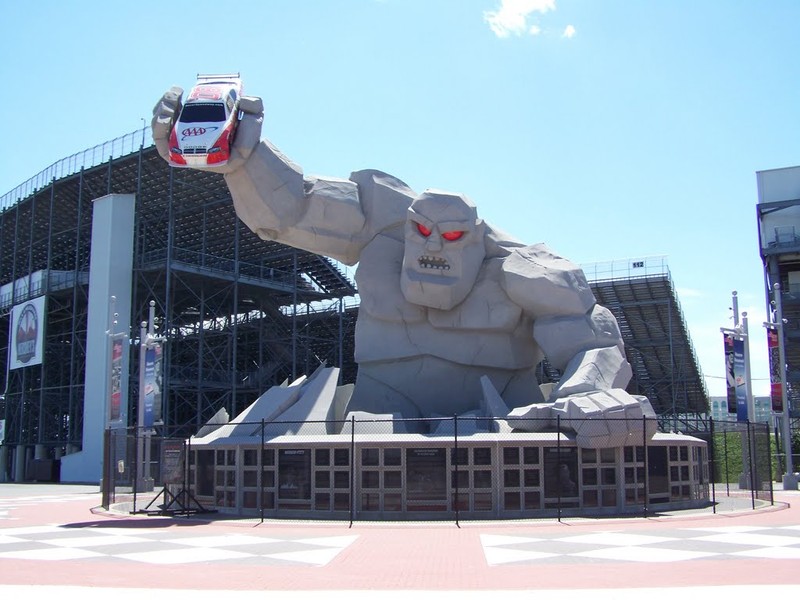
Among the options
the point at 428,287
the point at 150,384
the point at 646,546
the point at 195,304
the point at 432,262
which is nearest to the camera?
the point at 646,546

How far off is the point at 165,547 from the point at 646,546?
701 cm

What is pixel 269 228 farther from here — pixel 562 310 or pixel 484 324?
pixel 562 310

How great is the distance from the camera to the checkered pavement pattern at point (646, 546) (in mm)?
11133

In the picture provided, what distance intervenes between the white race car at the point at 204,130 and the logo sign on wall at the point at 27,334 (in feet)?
107

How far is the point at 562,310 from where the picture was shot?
18781 millimetres

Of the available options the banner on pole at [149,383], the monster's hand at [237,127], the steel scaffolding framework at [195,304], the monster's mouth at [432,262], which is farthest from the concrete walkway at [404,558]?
the steel scaffolding framework at [195,304]

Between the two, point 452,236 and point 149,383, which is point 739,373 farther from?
point 149,383

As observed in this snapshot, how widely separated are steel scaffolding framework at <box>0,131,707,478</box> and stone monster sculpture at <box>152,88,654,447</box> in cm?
2358

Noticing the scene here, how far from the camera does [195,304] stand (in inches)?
2039

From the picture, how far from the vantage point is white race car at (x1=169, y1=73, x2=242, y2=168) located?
1738 cm

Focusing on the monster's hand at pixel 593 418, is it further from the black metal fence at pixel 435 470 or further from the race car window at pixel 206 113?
the race car window at pixel 206 113

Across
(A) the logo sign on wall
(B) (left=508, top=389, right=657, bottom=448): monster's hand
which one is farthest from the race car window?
(A) the logo sign on wall

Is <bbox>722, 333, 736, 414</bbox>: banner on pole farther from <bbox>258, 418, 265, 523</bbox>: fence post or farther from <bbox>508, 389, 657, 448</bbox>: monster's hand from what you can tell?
<bbox>258, 418, 265, 523</bbox>: fence post

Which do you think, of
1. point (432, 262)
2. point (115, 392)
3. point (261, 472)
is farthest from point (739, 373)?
point (115, 392)
